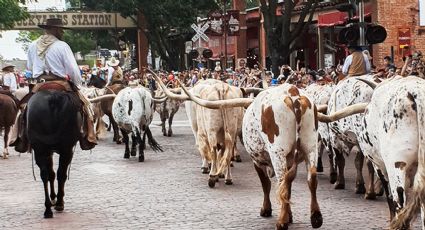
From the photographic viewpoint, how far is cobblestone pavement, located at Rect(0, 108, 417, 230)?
1026cm

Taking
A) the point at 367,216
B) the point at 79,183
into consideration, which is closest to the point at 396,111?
the point at 367,216

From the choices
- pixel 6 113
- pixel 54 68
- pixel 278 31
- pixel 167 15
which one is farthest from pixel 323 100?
pixel 167 15

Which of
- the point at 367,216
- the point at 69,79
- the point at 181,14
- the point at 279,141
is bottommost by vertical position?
the point at 367,216

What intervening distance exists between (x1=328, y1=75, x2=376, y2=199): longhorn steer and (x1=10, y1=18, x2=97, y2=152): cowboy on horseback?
3.34 m

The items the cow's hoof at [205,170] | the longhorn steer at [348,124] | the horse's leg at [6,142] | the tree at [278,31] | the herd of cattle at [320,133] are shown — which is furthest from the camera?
the tree at [278,31]

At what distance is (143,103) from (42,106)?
728cm

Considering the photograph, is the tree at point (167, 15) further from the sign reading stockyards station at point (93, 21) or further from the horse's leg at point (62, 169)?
the horse's leg at point (62, 169)

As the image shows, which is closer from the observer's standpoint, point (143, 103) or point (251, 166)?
point (251, 166)

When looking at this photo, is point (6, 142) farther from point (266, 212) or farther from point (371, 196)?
point (266, 212)

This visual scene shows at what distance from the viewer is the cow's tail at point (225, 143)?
43.7ft

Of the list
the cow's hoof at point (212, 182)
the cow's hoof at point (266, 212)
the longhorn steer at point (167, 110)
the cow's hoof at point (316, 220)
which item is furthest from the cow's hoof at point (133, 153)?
the cow's hoof at point (316, 220)

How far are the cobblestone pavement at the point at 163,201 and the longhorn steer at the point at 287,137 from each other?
0.73 metres

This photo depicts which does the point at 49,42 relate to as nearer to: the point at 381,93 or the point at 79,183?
the point at 79,183

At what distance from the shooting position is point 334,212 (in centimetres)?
1075
